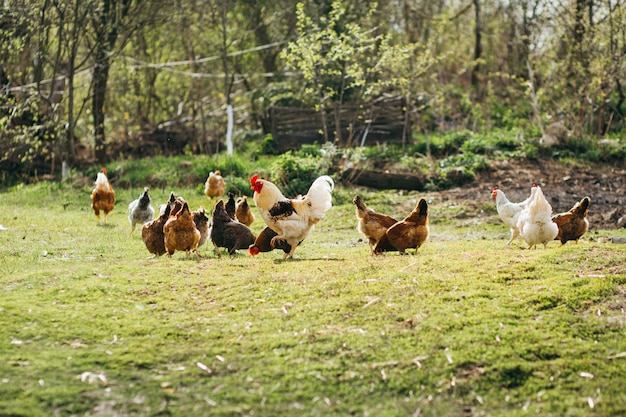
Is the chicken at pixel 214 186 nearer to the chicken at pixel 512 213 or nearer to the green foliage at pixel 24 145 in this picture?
the green foliage at pixel 24 145

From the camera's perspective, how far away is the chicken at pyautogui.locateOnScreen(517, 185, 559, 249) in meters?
10.0

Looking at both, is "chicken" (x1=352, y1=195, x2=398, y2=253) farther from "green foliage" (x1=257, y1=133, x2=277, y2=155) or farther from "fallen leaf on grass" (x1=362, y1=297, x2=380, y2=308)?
"green foliage" (x1=257, y1=133, x2=277, y2=155)

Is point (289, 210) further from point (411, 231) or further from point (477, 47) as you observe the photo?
point (477, 47)

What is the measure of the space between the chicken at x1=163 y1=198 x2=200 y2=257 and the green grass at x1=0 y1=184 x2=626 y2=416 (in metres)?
0.26

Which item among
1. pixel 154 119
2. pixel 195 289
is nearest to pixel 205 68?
pixel 154 119

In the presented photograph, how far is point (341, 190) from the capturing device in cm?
1675

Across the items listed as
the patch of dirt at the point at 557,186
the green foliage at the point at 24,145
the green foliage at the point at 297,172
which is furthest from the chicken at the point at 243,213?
the green foliage at the point at 24,145

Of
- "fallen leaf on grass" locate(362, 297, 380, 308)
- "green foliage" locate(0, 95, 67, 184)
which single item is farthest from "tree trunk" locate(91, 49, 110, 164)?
"fallen leaf on grass" locate(362, 297, 380, 308)

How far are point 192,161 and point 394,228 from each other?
1069cm

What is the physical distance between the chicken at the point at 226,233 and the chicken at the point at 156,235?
2.34 ft

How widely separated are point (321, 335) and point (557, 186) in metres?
11.5

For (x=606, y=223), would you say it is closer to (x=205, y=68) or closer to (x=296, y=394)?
(x=296, y=394)

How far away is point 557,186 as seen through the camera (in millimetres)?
16781

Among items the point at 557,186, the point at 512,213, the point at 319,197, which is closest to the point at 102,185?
the point at 319,197
